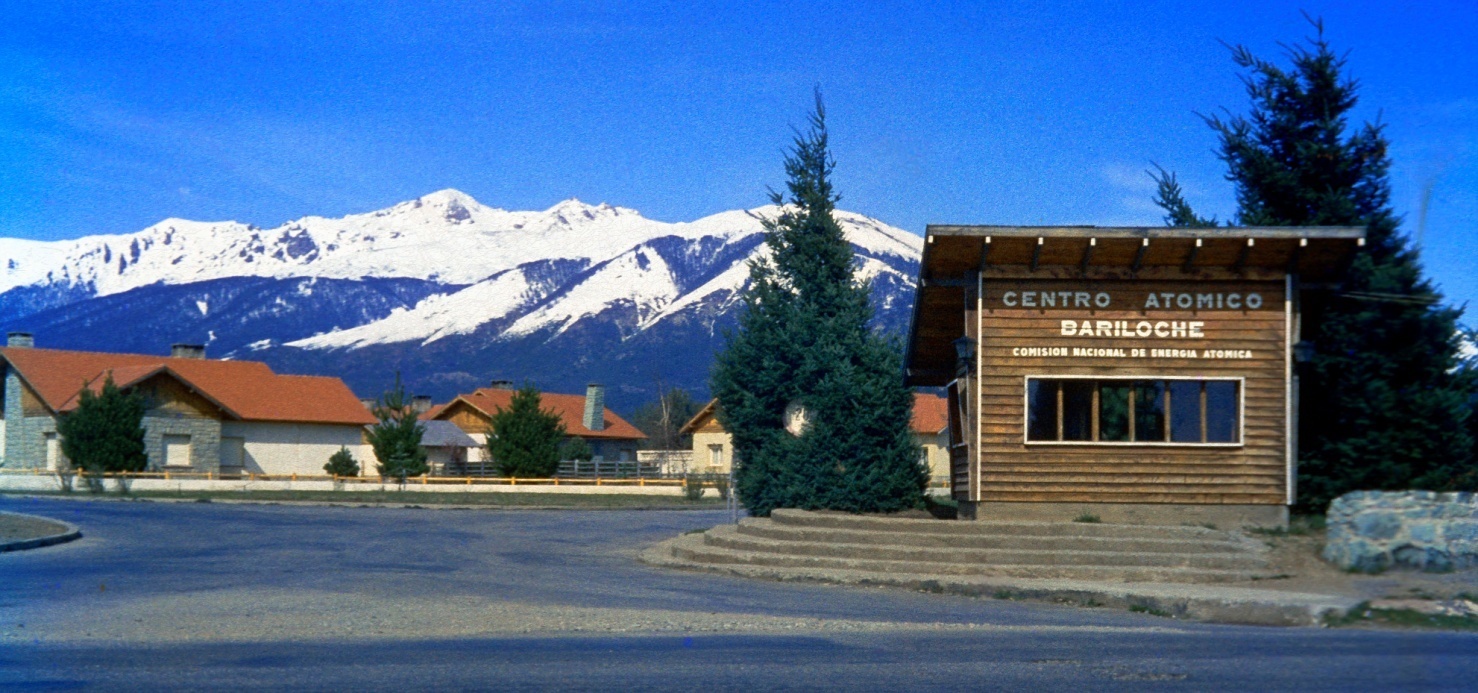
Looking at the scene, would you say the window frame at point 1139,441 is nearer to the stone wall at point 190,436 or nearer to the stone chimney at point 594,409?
the stone wall at point 190,436

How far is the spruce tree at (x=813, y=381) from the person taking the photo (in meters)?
23.0

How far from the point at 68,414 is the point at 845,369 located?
127 ft

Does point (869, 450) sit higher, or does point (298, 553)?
point (869, 450)

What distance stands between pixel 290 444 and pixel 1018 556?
157 feet

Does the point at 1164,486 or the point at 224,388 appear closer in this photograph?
the point at 1164,486

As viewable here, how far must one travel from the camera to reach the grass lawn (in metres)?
40.4

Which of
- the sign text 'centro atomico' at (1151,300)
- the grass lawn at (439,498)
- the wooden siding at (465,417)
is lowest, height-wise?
the grass lawn at (439,498)

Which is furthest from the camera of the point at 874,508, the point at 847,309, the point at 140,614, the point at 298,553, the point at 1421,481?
the point at 847,309

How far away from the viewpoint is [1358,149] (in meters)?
19.9

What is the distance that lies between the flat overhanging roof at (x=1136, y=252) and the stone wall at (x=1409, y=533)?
12.5 feet

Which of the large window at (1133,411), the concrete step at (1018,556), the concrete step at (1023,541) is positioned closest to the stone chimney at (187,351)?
the concrete step at (1023,541)

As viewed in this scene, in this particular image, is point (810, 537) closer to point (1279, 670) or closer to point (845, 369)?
point (845, 369)

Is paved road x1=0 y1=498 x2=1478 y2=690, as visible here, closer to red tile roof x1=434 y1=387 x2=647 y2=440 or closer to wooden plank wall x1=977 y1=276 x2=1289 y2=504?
wooden plank wall x1=977 y1=276 x2=1289 y2=504

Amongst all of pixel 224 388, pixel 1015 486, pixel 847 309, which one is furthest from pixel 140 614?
pixel 224 388
